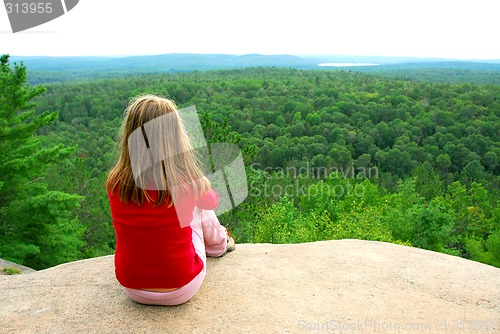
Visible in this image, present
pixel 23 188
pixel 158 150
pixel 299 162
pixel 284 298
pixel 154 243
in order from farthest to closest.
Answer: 1. pixel 299 162
2. pixel 23 188
3. pixel 284 298
4. pixel 154 243
5. pixel 158 150

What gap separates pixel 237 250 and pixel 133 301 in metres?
1.61

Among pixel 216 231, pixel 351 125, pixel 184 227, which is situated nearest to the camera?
pixel 184 227

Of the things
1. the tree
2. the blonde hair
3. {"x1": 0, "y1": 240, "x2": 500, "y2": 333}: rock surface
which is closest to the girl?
the blonde hair

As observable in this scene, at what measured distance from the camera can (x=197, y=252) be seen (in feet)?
12.4

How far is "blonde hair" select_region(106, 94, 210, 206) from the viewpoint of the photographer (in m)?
3.16

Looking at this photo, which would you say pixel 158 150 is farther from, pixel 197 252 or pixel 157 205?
pixel 197 252

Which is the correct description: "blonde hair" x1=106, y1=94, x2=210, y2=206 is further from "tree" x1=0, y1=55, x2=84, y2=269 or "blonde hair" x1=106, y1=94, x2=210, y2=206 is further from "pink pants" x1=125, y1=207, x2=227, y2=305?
"tree" x1=0, y1=55, x2=84, y2=269

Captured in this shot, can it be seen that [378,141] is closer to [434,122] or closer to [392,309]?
[434,122]

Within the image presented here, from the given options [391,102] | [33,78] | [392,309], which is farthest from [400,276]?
[33,78]

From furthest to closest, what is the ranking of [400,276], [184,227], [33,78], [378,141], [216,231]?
[33,78]
[378,141]
[400,276]
[216,231]
[184,227]

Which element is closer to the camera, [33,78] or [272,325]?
[272,325]

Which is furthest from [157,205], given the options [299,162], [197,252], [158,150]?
[299,162]

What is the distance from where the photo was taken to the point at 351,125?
6444cm

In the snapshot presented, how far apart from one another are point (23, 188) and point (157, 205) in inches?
476
